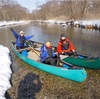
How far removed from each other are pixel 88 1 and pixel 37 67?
5194cm

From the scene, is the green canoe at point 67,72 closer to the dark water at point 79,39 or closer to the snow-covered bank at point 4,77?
the snow-covered bank at point 4,77

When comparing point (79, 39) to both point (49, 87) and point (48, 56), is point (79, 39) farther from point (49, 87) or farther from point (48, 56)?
point (49, 87)

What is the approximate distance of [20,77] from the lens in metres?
9.04

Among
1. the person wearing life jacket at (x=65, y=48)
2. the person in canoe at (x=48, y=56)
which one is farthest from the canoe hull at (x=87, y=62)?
the person in canoe at (x=48, y=56)

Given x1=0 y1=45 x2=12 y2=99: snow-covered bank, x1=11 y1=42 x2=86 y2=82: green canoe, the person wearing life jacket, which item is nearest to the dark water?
the person wearing life jacket

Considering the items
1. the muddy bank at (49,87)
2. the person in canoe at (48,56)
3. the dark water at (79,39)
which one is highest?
the person in canoe at (48,56)

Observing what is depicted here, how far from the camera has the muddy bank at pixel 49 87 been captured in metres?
7.05

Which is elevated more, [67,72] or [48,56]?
[48,56]

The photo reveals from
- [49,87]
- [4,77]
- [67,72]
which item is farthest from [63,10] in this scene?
[49,87]

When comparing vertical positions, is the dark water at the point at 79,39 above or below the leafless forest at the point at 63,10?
below

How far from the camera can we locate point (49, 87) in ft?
25.5

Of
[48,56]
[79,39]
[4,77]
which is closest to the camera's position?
[4,77]

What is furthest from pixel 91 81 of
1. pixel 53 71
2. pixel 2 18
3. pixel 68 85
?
pixel 2 18

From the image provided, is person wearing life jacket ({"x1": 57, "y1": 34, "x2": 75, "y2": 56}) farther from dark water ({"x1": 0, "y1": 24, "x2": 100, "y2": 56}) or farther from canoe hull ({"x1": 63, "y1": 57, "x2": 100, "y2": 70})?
dark water ({"x1": 0, "y1": 24, "x2": 100, "y2": 56})
